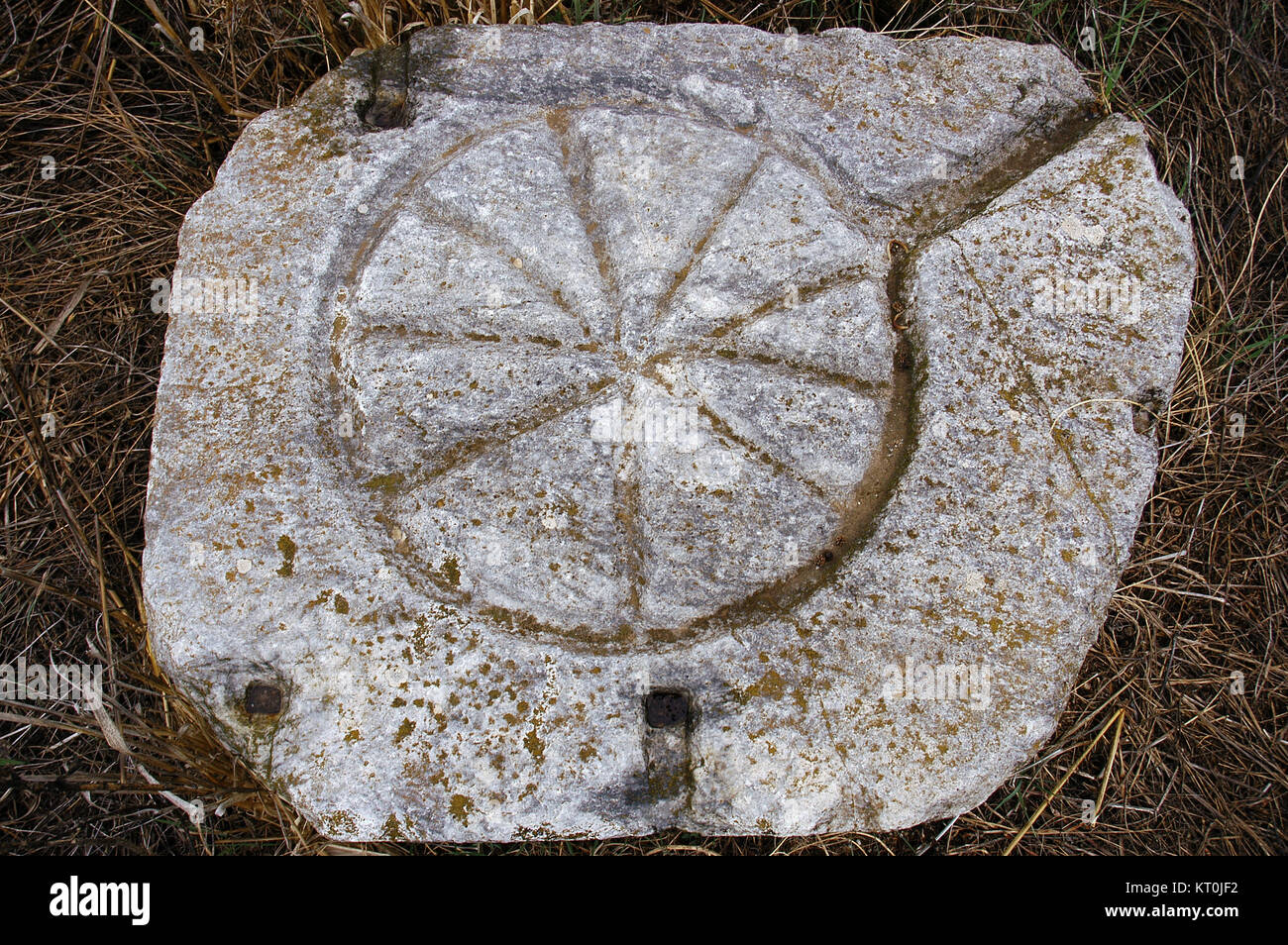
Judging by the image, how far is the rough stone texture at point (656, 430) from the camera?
195 cm

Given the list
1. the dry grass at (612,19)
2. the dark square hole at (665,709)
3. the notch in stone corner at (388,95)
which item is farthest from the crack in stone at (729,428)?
the dry grass at (612,19)

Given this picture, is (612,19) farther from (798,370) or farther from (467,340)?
(798,370)

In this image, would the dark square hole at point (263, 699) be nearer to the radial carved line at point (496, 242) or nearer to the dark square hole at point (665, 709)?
the dark square hole at point (665, 709)

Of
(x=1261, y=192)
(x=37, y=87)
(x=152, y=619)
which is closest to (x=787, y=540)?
(x=152, y=619)

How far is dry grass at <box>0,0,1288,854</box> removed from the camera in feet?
8.30

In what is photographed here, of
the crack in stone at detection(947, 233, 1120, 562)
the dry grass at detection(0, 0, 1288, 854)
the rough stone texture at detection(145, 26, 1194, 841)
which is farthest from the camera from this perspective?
the dry grass at detection(0, 0, 1288, 854)

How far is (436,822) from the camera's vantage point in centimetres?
191

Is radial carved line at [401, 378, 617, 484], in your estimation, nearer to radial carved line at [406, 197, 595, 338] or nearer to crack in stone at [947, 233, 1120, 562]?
radial carved line at [406, 197, 595, 338]

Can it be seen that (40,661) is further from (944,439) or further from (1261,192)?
(1261,192)

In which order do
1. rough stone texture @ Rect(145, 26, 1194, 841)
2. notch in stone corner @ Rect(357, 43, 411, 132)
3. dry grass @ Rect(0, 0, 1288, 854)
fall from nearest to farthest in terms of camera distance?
rough stone texture @ Rect(145, 26, 1194, 841)
notch in stone corner @ Rect(357, 43, 411, 132)
dry grass @ Rect(0, 0, 1288, 854)

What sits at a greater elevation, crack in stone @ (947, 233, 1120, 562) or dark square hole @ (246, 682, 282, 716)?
crack in stone @ (947, 233, 1120, 562)

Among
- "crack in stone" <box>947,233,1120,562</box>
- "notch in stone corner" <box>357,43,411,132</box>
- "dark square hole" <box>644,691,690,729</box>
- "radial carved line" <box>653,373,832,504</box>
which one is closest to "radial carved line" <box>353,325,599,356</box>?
"radial carved line" <box>653,373,832,504</box>

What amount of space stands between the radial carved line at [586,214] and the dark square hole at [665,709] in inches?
34.8

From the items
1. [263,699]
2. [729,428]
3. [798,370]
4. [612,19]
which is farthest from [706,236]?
[263,699]
